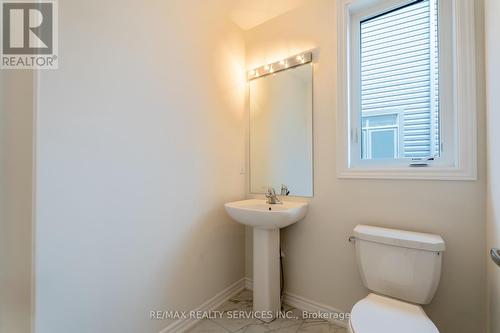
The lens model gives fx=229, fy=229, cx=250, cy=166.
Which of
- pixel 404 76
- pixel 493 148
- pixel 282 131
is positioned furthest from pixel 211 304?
pixel 404 76

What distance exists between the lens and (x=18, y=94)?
3.26ft

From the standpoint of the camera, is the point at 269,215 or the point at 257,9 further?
the point at 257,9

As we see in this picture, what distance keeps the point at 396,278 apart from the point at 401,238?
221 mm

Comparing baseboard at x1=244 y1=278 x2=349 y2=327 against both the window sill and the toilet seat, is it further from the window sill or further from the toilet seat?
the window sill

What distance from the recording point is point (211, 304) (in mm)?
1792

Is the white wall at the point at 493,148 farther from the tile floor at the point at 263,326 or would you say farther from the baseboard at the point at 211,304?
the baseboard at the point at 211,304

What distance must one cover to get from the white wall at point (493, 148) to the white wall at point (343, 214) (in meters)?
0.08

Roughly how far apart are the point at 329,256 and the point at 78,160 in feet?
5.51

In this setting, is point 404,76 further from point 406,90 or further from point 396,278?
point 396,278

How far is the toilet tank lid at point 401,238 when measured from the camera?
1.18m

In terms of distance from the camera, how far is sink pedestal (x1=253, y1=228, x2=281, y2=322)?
168 centimetres

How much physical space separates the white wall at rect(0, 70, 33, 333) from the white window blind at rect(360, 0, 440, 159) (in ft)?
6.24

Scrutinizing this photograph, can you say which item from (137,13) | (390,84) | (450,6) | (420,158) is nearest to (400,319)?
(420,158)

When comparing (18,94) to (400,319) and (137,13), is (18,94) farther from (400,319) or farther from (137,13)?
(400,319)
